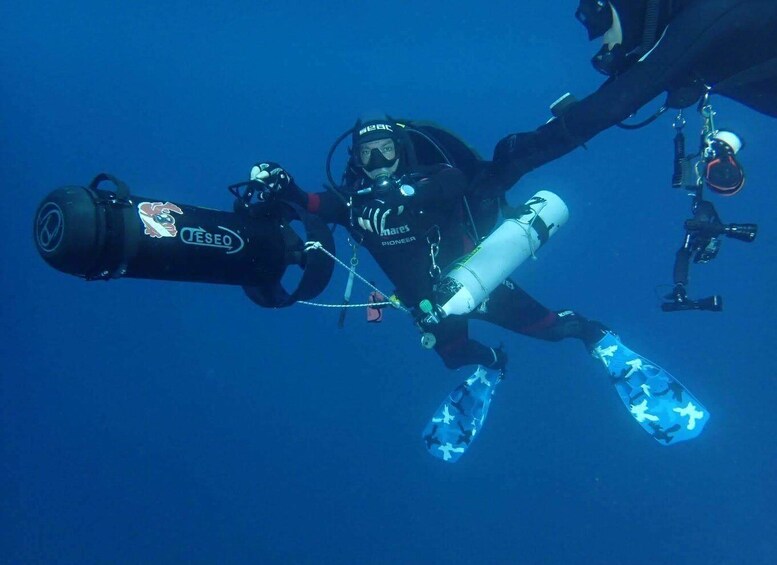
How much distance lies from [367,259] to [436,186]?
6.09m

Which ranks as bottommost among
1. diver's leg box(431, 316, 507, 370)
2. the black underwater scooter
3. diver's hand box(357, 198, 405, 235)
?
the black underwater scooter

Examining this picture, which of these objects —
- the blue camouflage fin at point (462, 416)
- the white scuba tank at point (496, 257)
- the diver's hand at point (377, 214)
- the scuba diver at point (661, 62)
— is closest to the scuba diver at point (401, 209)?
the diver's hand at point (377, 214)

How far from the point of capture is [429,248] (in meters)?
4.71

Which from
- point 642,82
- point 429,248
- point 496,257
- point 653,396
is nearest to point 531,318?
point 653,396

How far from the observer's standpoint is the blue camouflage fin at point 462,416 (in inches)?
A: 247

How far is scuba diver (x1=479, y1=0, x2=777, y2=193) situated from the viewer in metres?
2.89

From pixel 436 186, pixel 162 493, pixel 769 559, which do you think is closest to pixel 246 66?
pixel 162 493

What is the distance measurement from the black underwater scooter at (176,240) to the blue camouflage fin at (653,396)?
3650mm

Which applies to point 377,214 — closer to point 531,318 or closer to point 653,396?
point 531,318

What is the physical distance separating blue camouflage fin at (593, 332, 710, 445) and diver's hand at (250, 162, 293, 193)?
390 cm

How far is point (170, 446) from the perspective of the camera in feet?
35.3

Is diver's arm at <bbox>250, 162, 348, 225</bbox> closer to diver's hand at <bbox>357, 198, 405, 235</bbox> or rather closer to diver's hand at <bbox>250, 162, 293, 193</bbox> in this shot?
diver's hand at <bbox>250, 162, 293, 193</bbox>

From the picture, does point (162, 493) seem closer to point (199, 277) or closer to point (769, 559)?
point (199, 277)

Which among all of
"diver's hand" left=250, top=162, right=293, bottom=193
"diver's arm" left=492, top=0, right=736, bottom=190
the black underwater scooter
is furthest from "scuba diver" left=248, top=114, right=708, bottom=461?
"diver's arm" left=492, top=0, right=736, bottom=190
